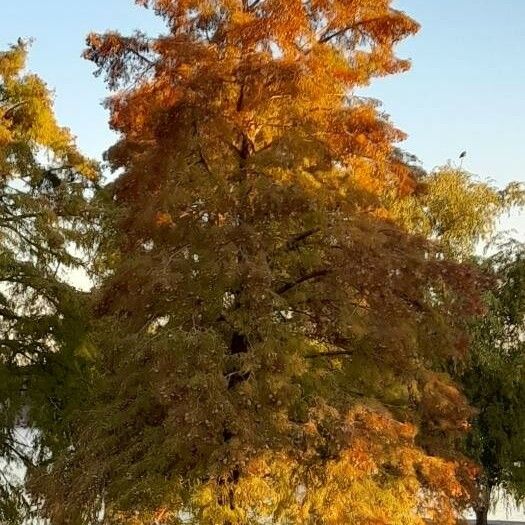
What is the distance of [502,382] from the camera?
1756 cm

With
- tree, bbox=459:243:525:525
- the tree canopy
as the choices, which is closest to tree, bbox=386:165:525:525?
tree, bbox=459:243:525:525

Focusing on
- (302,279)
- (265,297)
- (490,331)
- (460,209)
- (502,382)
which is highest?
(460,209)

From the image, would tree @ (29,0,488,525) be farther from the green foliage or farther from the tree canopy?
the green foliage

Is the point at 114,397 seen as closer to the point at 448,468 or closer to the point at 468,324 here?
the point at 448,468

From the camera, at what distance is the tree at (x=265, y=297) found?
8383mm

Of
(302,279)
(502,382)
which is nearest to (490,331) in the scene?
(502,382)

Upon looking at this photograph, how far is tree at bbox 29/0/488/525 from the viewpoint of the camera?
27.5 ft

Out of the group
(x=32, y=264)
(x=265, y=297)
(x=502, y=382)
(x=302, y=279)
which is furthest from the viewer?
(x=502, y=382)

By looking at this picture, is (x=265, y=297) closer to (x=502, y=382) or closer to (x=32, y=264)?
(x=32, y=264)

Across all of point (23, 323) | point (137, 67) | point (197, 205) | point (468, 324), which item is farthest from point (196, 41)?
point (468, 324)

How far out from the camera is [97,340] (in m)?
12.5

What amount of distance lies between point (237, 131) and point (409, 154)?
7.53 meters

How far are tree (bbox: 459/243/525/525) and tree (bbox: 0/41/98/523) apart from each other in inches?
355

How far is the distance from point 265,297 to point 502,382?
10.5 metres
